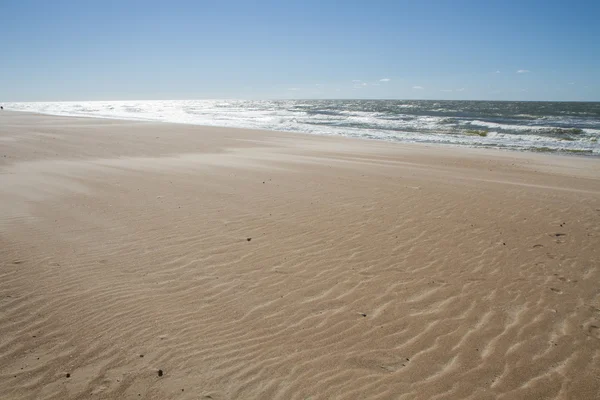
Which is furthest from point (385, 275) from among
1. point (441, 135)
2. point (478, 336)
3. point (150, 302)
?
point (441, 135)

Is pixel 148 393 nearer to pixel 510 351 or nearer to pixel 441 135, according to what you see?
pixel 510 351

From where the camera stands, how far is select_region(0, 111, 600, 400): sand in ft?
11.8

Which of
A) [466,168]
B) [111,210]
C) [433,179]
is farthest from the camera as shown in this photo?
[466,168]

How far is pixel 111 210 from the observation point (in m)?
8.18

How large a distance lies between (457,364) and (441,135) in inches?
1089

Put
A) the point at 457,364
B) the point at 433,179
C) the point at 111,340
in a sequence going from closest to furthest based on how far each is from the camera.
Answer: the point at 457,364, the point at 111,340, the point at 433,179

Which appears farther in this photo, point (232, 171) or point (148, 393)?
point (232, 171)

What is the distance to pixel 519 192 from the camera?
10.5 metres

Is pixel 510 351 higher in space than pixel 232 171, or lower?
lower

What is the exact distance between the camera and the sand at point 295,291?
3.61 meters

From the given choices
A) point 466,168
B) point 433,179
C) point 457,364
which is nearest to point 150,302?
point 457,364

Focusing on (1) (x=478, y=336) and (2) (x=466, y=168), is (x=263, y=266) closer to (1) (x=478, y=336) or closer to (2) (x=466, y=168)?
(1) (x=478, y=336)

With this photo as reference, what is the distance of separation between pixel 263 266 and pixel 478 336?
3.00 meters

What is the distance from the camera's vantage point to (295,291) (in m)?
5.14
